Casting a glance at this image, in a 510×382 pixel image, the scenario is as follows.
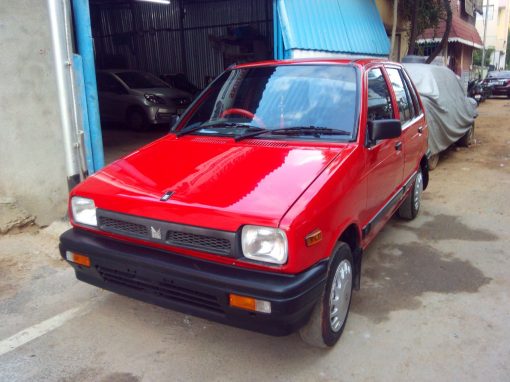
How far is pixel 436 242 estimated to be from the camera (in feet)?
15.9

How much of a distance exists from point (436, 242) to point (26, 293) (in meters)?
3.98

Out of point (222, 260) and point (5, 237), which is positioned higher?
point (222, 260)

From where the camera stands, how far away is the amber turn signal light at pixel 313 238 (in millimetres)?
2438

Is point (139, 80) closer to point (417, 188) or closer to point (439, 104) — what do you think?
point (439, 104)

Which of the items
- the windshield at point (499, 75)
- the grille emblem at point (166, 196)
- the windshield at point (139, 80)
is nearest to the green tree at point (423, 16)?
the windshield at point (139, 80)

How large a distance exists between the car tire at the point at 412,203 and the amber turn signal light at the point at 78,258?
359 centimetres

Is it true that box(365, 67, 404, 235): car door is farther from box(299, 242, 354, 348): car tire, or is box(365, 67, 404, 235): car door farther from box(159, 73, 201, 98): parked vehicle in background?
box(159, 73, 201, 98): parked vehicle in background

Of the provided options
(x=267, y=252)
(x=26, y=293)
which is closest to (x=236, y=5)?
(x=26, y=293)

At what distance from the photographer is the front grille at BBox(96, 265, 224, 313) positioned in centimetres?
254

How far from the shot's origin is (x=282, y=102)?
141 inches

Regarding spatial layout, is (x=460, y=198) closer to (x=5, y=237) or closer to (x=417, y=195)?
(x=417, y=195)

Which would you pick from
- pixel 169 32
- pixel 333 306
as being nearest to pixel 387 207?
pixel 333 306

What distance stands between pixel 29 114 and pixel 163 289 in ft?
9.81

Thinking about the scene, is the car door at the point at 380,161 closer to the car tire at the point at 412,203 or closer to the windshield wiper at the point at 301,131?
the windshield wiper at the point at 301,131
